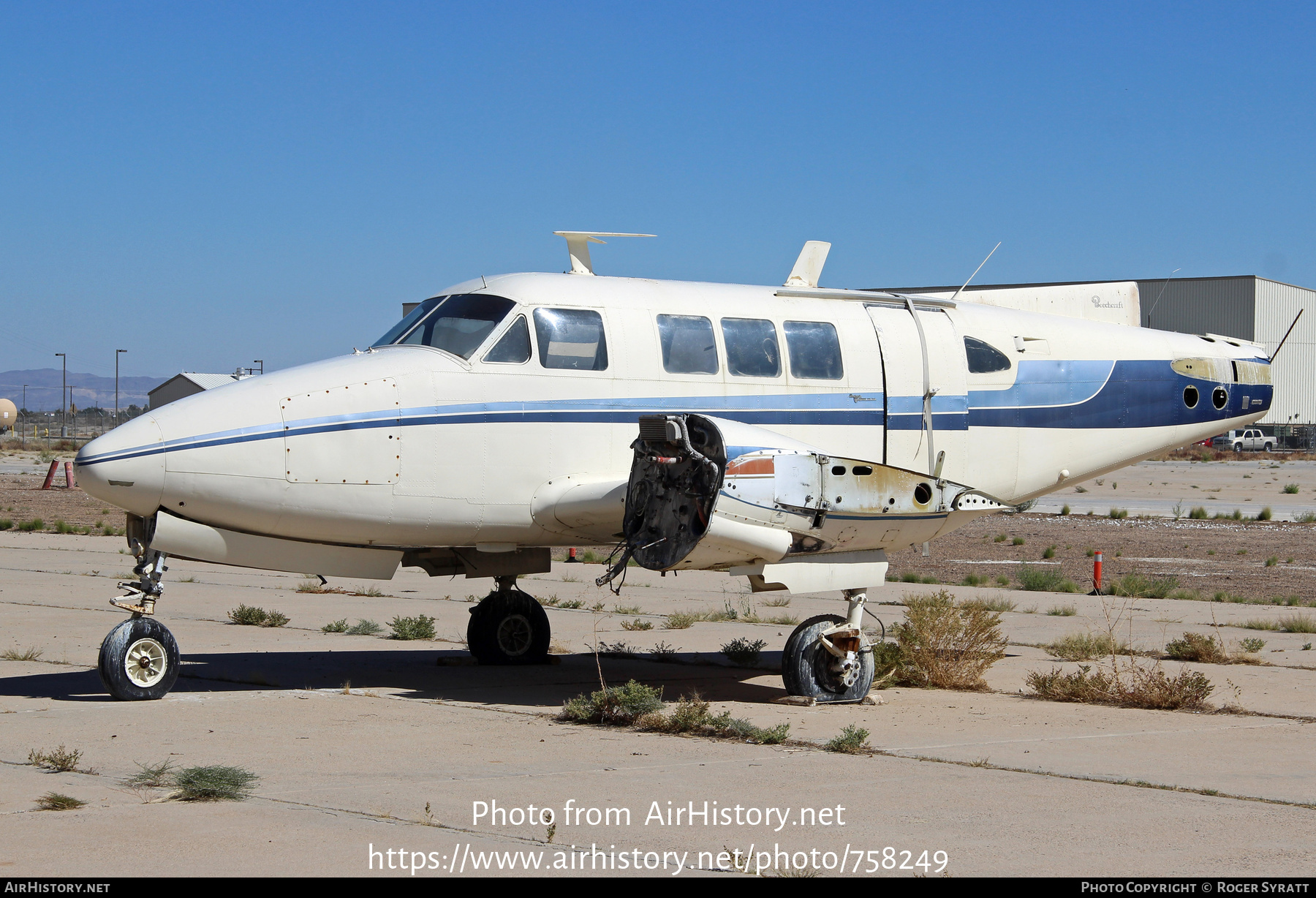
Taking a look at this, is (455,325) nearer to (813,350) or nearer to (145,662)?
(813,350)

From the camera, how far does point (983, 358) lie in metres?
13.2

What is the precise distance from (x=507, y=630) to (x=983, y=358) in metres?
5.48

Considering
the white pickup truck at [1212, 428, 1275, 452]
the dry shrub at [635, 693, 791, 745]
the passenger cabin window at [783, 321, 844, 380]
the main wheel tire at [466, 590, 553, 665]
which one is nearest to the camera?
the dry shrub at [635, 693, 791, 745]

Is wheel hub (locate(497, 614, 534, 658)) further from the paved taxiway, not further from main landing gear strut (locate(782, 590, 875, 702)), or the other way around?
main landing gear strut (locate(782, 590, 875, 702))

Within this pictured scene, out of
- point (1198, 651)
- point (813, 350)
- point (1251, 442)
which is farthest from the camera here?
point (1251, 442)

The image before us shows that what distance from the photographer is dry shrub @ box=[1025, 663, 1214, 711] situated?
11555 millimetres

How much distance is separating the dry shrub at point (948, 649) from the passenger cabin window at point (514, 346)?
470 centimetres

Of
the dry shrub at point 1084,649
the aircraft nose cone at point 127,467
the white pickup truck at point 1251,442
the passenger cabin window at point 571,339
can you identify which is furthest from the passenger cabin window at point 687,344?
the white pickup truck at point 1251,442

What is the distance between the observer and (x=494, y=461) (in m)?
11.2

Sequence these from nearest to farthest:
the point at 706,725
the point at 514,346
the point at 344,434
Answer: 1. the point at 706,725
2. the point at 344,434
3. the point at 514,346

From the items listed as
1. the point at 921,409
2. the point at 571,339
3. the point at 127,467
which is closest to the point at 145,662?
the point at 127,467

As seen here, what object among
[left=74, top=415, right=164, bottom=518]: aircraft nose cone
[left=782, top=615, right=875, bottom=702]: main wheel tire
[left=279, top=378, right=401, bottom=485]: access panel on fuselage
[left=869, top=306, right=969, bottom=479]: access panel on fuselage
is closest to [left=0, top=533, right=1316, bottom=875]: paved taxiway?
[left=782, top=615, right=875, bottom=702]: main wheel tire

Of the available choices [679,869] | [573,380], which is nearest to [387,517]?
[573,380]

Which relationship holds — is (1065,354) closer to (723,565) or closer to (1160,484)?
(723,565)
